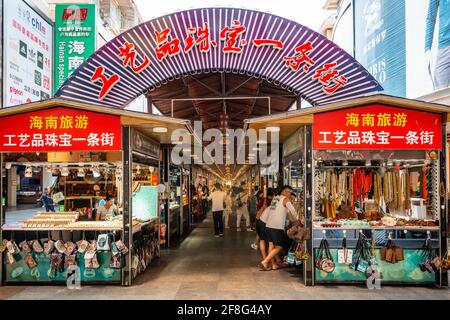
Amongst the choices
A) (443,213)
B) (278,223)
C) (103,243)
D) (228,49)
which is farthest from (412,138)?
(103,243)

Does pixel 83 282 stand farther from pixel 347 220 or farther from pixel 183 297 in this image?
pixel 347 220

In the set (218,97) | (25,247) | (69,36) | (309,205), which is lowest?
(25,247)

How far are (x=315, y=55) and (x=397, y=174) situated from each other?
3457 millimetres

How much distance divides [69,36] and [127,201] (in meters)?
14.2

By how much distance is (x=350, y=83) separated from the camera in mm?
9938

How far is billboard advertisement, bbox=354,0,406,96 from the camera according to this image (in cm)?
1302

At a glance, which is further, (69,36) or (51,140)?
(69,36)

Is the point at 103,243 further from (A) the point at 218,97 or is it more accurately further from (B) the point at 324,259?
(A) the point at 218,97

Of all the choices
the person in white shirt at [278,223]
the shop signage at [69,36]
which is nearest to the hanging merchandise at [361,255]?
the person in white shirt at [278,223]

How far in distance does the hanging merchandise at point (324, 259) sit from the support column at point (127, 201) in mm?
3099

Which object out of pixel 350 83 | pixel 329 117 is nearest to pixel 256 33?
pixel 350 83

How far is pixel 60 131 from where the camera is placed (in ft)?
22.9

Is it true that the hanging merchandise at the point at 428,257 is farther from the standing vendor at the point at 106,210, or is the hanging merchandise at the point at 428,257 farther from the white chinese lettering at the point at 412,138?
the standing vendor at the point at 106,210

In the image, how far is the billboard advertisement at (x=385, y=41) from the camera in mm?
13023
